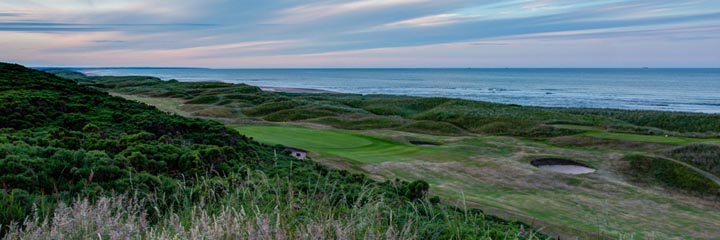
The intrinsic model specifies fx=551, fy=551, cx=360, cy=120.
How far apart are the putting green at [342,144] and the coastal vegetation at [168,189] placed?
8.01 meters

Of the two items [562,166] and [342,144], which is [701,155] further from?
[342,144]

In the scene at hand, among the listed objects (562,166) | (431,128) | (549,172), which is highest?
(549,172)

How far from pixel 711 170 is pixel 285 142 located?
60.2ft

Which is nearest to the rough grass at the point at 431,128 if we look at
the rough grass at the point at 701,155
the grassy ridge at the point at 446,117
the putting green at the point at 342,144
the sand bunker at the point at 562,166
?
the grassy ridge at the point at 446,117

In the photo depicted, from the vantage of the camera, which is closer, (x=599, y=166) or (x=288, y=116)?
(x=599, y=166)

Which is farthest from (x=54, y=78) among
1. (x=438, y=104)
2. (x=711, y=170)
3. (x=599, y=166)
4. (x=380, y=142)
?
(x=438, y=104)

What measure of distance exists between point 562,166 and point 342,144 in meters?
10.1

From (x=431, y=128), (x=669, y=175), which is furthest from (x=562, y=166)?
(x=431, y=128)

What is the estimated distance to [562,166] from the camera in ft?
79.1

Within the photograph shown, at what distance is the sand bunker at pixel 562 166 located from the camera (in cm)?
2316

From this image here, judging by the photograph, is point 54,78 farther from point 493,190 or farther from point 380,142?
point 493,190

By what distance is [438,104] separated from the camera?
63156mm

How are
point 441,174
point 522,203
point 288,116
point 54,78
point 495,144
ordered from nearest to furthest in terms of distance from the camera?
point 522,203
point 441,174
point 54,78
point 495,144
point 288,116

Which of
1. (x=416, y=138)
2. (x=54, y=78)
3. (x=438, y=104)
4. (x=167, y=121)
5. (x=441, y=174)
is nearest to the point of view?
(x=167, y=121)
